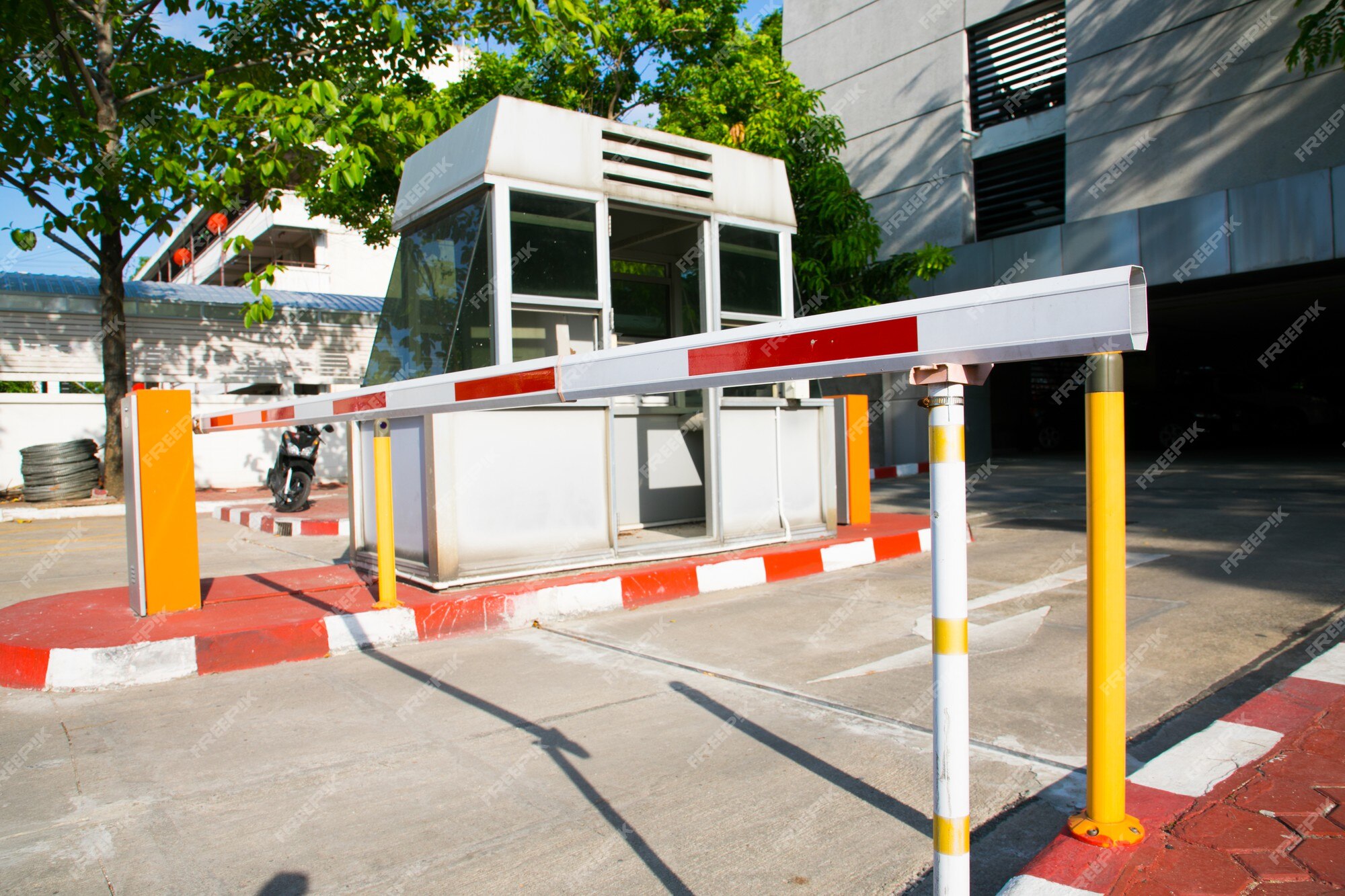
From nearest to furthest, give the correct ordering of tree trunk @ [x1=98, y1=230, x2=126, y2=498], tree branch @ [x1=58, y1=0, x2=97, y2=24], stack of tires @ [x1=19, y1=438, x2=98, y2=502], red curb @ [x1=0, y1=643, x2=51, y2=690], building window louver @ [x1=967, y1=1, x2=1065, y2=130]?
A: red curb @ [x1=0, y1=643, x2=51, y2=690], tree branch @ [x1=58, y1=0, x2=97, y2=24], tree trunk @ [x1=98, y1=230, x2=126, y2=498], stack of tires @ [x1=19, y1=438, x2=98, y2=502], building window louver @ [x1=967, y1=1, x2=1065, y2=130]

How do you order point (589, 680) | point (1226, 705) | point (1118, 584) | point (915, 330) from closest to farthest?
point (915, 330), point (1118, 584), point (1226, 705), point (589, 680)

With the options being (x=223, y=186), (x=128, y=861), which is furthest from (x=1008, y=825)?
(x=223, y=186)

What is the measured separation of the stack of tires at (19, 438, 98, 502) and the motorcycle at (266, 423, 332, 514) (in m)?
3.86

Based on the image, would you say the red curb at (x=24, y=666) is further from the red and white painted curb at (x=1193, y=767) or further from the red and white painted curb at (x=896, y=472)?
the red and white painted curb at (x=896, y=472)

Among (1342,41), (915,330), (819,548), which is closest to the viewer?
(915,330)

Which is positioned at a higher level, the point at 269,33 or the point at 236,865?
the point at 269,33

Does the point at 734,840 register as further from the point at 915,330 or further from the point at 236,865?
the point at 915,330

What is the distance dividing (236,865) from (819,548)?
16.7 ft

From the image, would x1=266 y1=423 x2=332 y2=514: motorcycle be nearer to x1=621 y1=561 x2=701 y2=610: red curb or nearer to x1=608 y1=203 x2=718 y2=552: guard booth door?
x1=608 y1=203 x2=718 y2=552: guard booth door

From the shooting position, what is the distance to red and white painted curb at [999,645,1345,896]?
2170 millimetres

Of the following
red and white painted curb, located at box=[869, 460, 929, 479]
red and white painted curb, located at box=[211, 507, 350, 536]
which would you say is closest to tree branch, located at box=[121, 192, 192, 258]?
red and white painted curb, located at box=[211, 507, 350, 536]

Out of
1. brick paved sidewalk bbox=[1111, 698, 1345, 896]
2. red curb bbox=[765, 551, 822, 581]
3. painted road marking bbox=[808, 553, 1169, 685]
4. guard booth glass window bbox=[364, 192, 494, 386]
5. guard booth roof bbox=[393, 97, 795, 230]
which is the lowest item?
brick paved sidewalk bbox=[1111, 698, 1345, 896]

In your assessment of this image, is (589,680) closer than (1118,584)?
No

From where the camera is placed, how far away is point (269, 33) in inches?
496
